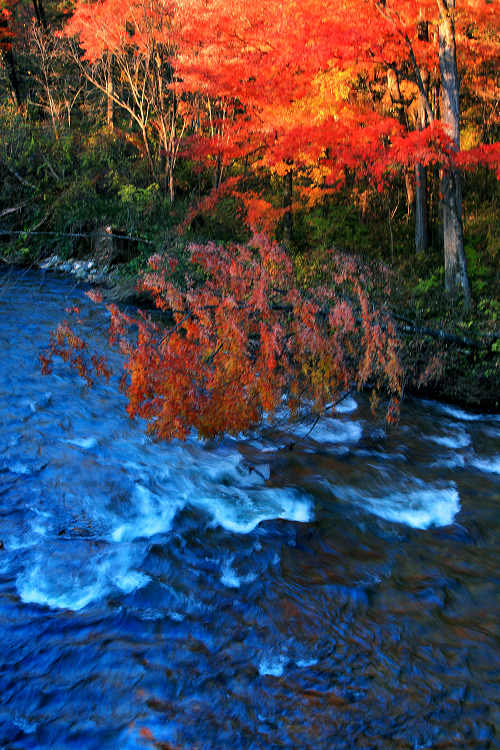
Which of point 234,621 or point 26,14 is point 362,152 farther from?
point 26,14

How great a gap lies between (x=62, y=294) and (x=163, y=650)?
12602 millimetres

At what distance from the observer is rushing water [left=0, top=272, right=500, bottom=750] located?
347 cm

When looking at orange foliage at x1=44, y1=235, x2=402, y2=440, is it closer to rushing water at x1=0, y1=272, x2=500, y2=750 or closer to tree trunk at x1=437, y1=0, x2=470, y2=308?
rushing water at x1=0, y1=272, x2=500, y2=750

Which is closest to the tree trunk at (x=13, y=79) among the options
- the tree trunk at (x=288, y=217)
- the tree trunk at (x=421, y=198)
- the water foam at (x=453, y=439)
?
the tree trunk at (x=288, y=217)

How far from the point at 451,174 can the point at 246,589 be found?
9078 millimetres

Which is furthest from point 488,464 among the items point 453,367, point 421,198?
point 421,198

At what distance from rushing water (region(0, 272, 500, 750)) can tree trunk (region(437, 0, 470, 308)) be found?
3927 mm

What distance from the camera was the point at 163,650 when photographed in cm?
396

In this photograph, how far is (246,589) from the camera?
465 cm

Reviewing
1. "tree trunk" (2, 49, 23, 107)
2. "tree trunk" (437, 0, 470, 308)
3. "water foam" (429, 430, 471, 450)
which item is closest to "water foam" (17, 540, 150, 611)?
"water foam" (429, 430, 471, 450)

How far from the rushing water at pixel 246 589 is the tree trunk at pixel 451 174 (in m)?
3.93

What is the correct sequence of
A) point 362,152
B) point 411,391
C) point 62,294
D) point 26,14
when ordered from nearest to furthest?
point 411,391
point 362,152
point 62,294
point 26,14

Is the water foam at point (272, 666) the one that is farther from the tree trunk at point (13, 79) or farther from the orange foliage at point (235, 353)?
the tree trunk at point (13, 79)

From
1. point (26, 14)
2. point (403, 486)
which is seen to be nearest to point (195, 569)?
point (403, 486)
